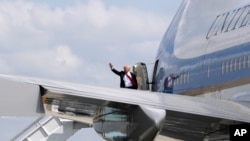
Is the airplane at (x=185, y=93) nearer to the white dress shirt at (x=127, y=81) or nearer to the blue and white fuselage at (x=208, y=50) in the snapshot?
the blue and white fuselage at (x=208, y=50)

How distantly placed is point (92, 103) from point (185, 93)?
23.7 feet

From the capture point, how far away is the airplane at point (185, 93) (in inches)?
344

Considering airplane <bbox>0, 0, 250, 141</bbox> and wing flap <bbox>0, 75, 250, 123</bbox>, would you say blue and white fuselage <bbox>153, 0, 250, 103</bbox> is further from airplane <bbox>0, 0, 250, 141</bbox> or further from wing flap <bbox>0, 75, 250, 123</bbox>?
wing flap <bbox>0, 75, 250, 123</bbox>

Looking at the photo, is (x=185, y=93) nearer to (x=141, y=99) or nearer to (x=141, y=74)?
(x=141, y=74)

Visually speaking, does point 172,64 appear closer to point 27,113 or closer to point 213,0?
point 213,0

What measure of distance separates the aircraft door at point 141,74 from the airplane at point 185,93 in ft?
7.65

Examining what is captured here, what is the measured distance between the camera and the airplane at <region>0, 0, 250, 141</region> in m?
8.74

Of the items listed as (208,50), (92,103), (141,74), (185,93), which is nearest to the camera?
(92,103)

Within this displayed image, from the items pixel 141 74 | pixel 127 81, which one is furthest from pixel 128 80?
pixel 141 74

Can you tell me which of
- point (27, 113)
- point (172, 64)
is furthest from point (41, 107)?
point (172, 64)

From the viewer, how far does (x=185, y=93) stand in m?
16.4

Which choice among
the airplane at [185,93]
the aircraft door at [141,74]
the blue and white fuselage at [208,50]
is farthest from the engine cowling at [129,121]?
the aircraft door at [141,74]

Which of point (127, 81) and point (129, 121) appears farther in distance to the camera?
point (127, 81)

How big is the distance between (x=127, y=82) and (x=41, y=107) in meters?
8.83
